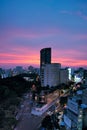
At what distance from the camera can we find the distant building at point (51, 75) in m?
30.7

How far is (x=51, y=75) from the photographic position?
3130 centimetres

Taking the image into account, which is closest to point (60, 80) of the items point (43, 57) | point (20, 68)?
point (43, 57)

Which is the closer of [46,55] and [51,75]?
[51,75]

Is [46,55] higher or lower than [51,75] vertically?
higher

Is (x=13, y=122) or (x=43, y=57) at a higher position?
(x=43, y=57)

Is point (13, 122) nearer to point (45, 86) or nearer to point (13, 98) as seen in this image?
point (13, 98)

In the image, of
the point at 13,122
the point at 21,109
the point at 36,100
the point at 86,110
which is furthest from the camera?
the point at 36,100

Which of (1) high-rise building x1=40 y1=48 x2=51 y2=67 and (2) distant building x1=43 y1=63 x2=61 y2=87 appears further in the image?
(1) high-rise building x1=40 y1=48 x2=51 y2=67

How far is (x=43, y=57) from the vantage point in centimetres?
3972

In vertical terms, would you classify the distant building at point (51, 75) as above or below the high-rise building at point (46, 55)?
below

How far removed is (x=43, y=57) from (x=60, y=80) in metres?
7.06

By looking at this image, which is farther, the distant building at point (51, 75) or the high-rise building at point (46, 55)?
the high-rise building at point (46, 55)

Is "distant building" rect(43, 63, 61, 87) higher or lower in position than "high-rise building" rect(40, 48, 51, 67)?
lower

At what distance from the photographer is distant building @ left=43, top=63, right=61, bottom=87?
101 ft
